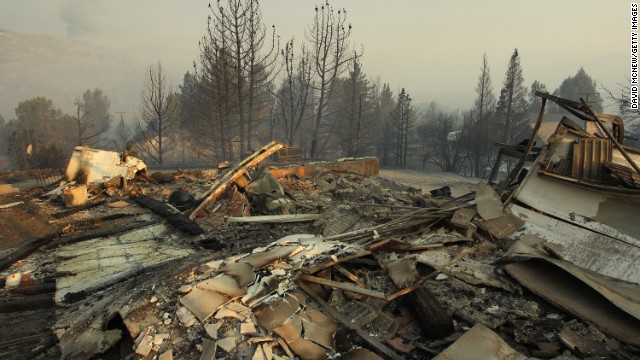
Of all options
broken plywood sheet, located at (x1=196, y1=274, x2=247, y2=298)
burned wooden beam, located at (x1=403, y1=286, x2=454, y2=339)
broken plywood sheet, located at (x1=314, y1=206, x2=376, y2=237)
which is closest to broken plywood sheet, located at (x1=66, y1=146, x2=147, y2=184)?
broken plywood sheet, located at (x1=314, y1=206, x2=376, y2=237)

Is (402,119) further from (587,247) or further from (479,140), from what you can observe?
(587,247)

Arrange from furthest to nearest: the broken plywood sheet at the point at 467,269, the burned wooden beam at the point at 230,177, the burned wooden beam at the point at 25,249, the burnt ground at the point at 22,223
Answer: the burned wooden beam at the point at 230,177 → the burnt ground at the point at 22,223 → the burned wooden beam at the point at 25,249 → the broken plywood sheet at the point at 467,269

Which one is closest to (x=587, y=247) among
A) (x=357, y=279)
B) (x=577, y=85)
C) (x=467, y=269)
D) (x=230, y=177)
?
(x=467, y=269)

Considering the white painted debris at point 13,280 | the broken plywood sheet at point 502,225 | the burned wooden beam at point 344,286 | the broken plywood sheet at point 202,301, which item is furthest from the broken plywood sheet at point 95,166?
the broken plywood sheet at point 502,225

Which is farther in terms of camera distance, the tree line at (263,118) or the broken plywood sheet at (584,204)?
the tree line at (263,118)

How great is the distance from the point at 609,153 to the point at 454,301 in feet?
14.6

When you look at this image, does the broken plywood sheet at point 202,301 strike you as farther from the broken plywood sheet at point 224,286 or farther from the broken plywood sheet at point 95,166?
the broken plywood sheet at point 95,166

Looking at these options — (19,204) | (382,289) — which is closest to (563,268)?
(382,289)

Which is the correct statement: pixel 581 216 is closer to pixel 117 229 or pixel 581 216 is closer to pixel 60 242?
pixel 117 229

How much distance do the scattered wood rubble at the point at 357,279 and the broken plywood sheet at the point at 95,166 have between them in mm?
2134

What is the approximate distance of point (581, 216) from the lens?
222 inches

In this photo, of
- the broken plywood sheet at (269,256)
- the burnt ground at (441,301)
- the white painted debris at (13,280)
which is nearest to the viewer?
the burnt ground at (441,301)

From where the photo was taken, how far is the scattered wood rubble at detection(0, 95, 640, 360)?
10.8ft

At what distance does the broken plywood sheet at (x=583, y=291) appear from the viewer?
11.0ft
